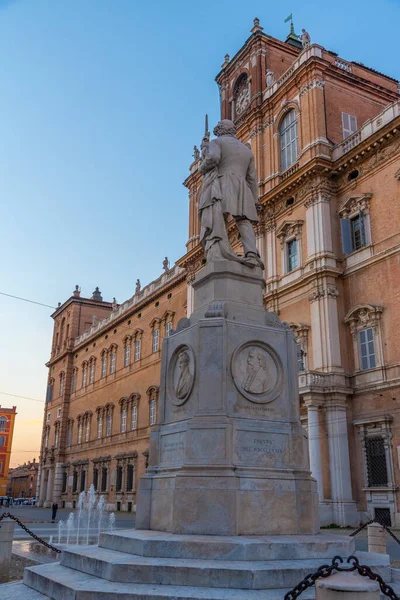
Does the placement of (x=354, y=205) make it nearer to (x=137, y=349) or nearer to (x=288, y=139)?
(x=288, y=139)

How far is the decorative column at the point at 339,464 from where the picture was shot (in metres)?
21.0

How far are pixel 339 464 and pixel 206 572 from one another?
17.8m

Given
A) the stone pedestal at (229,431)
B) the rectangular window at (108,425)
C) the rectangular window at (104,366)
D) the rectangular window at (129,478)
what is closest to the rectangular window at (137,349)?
the rectangular window at (108,425)

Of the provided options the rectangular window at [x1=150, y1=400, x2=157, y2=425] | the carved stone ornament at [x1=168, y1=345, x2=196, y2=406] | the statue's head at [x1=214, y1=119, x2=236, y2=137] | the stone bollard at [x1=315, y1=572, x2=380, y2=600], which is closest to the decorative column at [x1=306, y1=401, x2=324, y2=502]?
the statue's head at [x1=214, y1=119, x2=236, y2=137]

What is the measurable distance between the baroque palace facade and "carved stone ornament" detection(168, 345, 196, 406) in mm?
15079

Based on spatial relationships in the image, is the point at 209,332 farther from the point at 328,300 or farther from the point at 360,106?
the point at 360,106

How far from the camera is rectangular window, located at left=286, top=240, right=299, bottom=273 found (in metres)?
26.6

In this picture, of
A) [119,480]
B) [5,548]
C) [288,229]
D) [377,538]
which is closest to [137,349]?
[119,480]

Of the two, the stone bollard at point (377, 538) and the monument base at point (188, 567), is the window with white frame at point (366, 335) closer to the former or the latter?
the stone bollard at point (377, 538)

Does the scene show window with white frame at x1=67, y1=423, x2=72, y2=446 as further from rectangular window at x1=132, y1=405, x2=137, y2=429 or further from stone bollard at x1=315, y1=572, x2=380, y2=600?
stone bollard at x1=315, y1=572, x2=380, y2=600

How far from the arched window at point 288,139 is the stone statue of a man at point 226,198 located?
20.3m

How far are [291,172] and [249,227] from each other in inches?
797

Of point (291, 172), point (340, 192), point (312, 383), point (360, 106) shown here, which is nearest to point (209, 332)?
point (312, 383)

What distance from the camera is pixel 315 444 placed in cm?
2225
